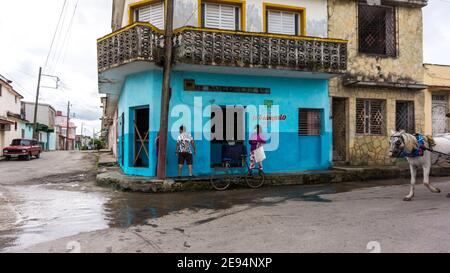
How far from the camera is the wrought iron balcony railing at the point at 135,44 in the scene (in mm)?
10938

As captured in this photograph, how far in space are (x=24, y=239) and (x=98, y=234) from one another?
108 cm

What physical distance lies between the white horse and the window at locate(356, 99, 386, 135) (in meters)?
6.17

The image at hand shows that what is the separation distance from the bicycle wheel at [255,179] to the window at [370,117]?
571cm

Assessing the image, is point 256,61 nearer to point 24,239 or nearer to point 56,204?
point 56,204

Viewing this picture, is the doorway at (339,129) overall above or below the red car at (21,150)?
above

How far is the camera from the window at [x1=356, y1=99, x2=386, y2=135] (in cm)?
1496

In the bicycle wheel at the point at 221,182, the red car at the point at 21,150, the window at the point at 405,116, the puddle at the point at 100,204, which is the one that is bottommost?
the puddle at the point at 100,204

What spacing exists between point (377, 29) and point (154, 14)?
943 centimetres

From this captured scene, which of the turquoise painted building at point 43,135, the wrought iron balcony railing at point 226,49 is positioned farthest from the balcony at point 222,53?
the turquoise painted building at point 43,135

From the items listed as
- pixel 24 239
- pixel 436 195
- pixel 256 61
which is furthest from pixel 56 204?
pixel 436 195

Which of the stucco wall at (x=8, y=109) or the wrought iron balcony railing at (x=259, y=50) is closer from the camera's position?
the wrought iron balcony railing at (x=259, y=50)

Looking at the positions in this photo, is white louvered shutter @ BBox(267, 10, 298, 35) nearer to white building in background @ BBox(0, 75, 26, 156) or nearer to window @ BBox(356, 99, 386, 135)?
window @ BBox(356, 99, 386, 135)

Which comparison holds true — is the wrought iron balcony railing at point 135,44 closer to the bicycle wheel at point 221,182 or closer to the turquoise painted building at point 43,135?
the bicycle wheel at point 221,182

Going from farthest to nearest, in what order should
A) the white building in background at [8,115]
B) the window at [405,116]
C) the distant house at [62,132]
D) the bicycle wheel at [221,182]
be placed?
the distant house at [62,132] < the white building in background at [8,115] < the window at [405,116] < the bicycle wheel at [221,182]
